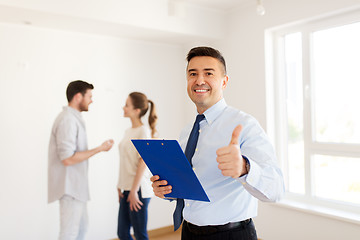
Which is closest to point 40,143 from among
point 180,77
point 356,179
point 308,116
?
point 180,77

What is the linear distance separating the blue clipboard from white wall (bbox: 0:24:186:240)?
2.28m

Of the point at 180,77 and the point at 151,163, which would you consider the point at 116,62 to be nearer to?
the point at 180,77

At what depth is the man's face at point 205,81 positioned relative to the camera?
5.39ft

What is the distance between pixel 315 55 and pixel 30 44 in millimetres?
2754

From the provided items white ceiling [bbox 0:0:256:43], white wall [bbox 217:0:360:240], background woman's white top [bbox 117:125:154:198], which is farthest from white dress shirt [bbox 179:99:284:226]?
white ceiling [bbox 0:0:256:43]

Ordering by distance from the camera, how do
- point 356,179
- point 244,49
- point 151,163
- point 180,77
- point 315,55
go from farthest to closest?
point 180,77 < point 244,49 < point 315,55 < point 356,179 < point 151,163

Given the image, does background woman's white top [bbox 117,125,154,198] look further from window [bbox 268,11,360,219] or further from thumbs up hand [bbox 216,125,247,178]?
thumbs up hand [bbox 216,125,247,178]

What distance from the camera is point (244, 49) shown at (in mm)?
3707

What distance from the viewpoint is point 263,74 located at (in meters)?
3.51

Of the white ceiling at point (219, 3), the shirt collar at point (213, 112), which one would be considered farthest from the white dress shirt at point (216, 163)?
the white ceiling at point (219, 3)

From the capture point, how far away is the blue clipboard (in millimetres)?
1251

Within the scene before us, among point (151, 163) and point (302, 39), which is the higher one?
point (302, 39)

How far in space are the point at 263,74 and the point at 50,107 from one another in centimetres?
220

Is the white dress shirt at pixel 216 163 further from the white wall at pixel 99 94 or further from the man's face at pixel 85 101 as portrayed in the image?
the white wall at pixel 99 94
